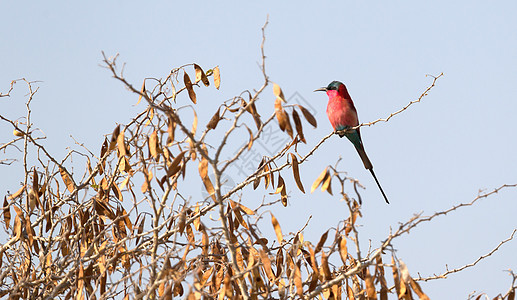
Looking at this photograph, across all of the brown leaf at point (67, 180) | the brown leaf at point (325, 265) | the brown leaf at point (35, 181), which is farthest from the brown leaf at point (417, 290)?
the brown leaf at point (67, 180)

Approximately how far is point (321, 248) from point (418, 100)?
1.24m

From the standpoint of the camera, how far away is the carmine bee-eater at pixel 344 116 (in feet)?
18.1

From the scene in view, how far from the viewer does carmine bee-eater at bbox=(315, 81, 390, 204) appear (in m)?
5.52

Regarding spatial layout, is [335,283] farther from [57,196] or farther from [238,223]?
[57,196]

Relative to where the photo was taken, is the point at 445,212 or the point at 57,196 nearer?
the point at 445,212

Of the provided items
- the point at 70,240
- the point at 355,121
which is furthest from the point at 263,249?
the point at 355,121

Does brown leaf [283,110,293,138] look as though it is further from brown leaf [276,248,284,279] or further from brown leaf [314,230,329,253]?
brown leaf [276,248,284,279]

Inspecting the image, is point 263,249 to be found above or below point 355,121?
below

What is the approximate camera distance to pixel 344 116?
5.54 meters

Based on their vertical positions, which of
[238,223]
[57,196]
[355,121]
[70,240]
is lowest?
[238,223]

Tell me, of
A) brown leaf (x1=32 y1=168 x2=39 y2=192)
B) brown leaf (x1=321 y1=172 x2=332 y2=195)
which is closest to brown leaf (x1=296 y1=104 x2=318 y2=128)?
brown leaf (x1=321 y1=172 x2=332 y2=195)

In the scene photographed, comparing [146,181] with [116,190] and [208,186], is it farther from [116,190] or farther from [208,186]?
[116,190]

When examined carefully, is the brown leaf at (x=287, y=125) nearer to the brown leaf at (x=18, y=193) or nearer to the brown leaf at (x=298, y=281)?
the brown leaf at (x=298, y=281)

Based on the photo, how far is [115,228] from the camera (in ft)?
10.5
